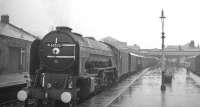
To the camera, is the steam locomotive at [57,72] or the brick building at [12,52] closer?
the steam locomotive at [57,72]

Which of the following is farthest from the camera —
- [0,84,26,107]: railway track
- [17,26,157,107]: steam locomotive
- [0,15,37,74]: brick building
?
[0,15,37,74]: brick building

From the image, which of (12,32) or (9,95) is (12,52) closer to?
(12,32)

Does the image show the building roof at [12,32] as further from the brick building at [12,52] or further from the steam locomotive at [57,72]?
the steam locomotive at [57,72]

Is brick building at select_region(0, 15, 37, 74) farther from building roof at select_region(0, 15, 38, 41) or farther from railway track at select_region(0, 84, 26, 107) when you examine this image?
railway track at select_region(0, 84, 26, 107)

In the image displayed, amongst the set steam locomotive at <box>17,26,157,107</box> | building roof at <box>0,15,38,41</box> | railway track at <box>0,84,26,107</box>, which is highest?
building roof at <box>0,15,38,41</box>

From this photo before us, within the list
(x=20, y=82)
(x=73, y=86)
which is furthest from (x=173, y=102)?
(x=20, y=82)

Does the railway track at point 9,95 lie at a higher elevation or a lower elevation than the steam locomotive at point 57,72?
lower

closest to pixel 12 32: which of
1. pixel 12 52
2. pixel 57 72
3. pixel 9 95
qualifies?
pixel 12 52

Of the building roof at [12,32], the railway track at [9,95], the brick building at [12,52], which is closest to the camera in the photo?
the railway track at [9,95]

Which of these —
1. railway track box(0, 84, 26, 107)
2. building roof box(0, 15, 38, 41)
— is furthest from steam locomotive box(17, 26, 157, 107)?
building roof box(0, 15, 38, 41)

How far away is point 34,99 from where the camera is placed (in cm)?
1073

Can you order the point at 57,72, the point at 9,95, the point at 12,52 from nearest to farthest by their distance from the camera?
the point at 57,72, the point at 9,95, the point at 12,52

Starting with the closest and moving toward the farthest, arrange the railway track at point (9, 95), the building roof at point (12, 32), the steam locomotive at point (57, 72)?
the steam locomotive at point (57, 72), the railway track at point (9, 95), the building roof at point (12, 32)

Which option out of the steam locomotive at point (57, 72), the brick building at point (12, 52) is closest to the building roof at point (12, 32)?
the brick building at point (12, 52)
